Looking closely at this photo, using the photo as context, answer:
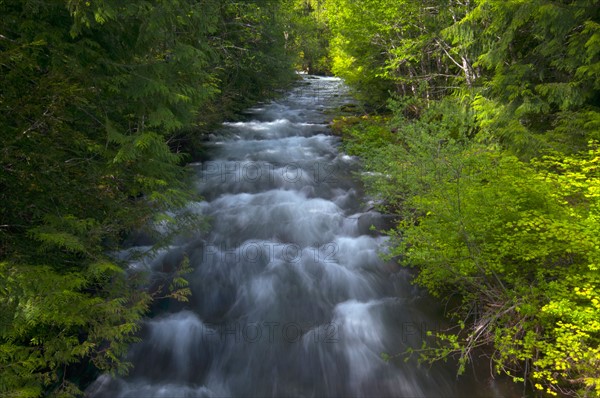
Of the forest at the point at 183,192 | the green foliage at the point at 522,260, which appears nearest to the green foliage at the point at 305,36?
the forest at the point at 183,192

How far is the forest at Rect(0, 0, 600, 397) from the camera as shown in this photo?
338 centimetres

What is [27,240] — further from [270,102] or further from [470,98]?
[270,102]

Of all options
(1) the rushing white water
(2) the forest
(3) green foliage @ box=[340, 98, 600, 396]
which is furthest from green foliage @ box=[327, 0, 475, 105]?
(3) green foliage @ box=[340, 98, 600, 396]

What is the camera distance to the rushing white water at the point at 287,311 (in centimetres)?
500

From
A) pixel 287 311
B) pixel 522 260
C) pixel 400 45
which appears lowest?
pixel 287 311

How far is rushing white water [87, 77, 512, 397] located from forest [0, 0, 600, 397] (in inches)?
23.1

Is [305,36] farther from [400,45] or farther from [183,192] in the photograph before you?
[183,192]

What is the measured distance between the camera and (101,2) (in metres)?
3.90

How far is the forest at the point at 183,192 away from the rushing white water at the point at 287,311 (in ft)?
1.92

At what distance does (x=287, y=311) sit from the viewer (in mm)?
6375

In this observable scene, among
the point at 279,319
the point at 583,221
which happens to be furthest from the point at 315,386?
the point at 583,221

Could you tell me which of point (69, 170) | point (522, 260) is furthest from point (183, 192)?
point (522, 260)

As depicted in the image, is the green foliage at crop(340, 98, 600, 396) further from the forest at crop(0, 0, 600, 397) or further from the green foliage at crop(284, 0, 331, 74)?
the green foliage at crop(284, 0, 331, 74)

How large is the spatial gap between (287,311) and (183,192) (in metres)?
2.85
